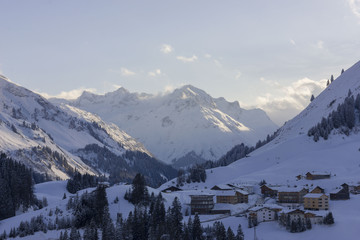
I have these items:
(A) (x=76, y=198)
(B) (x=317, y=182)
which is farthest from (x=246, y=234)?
(B) (x=317, y=182)

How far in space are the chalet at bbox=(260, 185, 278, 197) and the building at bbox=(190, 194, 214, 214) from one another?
28462mm

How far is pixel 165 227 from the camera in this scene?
116 metres

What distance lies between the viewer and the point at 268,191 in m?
168

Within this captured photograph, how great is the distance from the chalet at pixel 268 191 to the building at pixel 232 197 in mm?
12527

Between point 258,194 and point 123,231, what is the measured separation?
224 feet

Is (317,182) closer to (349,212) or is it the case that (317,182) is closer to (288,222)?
(349,212)

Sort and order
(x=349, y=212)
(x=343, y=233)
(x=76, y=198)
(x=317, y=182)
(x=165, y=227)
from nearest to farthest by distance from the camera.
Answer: (x=343, y=233)
(x=165, y=227)
(x=349, y=212)
(x=76, y=198)
(x=317, y=182)

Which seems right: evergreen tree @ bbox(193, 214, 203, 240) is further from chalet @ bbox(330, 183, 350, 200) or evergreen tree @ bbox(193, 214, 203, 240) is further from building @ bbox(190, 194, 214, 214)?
chalet @ bbox(330, 183, 350, 200)

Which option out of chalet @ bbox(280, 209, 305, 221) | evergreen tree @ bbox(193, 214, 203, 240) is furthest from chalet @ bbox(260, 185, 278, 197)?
evergreen tree @ bbox(193, 214, 203, 240)

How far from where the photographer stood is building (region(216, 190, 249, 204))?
502 ft

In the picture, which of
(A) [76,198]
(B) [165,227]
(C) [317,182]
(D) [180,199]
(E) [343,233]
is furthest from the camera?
(C) [317,182]

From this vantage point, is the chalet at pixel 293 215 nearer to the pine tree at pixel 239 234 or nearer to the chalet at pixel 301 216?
the chalet at pixel 301 216

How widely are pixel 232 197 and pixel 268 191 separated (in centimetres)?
1934

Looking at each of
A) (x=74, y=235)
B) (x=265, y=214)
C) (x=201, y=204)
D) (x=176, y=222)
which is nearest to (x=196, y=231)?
(x=176, y=222)
